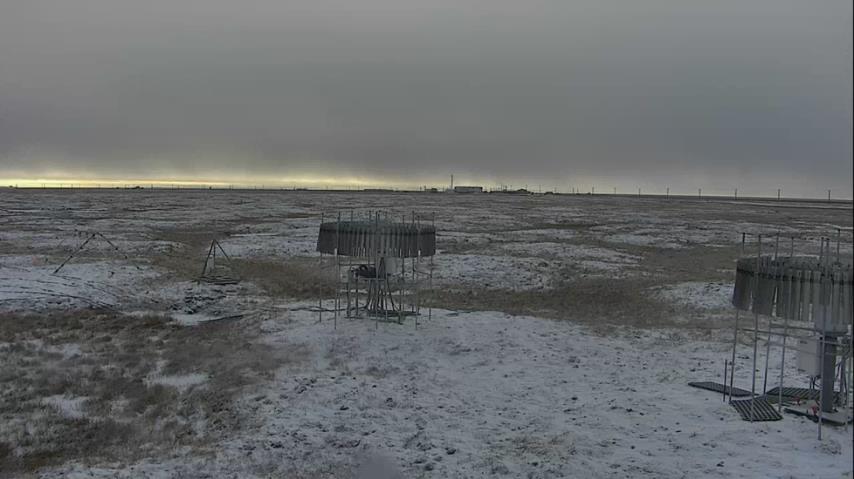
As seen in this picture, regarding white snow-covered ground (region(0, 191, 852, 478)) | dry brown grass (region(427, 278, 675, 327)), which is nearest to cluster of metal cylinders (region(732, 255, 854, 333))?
white snow-covered ground (region(0, 191, 852, 478))

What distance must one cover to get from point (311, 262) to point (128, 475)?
24.0 meters

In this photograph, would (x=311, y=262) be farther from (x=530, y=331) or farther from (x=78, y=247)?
(x=530, y=331)

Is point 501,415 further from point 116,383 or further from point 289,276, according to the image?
point 289,276

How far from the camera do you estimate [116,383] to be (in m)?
12.9

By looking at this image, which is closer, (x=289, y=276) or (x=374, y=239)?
(x=374, y=239)

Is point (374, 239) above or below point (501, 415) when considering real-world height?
above

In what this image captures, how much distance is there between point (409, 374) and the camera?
14000 millimetres

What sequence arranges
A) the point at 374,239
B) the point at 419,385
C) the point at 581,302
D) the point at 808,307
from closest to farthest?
the point at 808,307 < the point at 419,385 < the point at 374,239 < the point at 581,302

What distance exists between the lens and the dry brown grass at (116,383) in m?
10.0

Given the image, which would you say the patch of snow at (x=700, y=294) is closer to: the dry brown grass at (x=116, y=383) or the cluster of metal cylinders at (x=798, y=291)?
the cluster of metal cylinders at (x=798, y=291)

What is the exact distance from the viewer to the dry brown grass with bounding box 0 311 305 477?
1002 centimetres

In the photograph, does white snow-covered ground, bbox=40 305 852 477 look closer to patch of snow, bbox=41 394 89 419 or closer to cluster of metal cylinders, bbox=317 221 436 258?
cluster of metal cylinders, bbox=317 221 436 258

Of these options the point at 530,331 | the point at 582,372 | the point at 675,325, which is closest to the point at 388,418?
the point at 582,372

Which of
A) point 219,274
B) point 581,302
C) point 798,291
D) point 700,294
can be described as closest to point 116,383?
point 798,291
